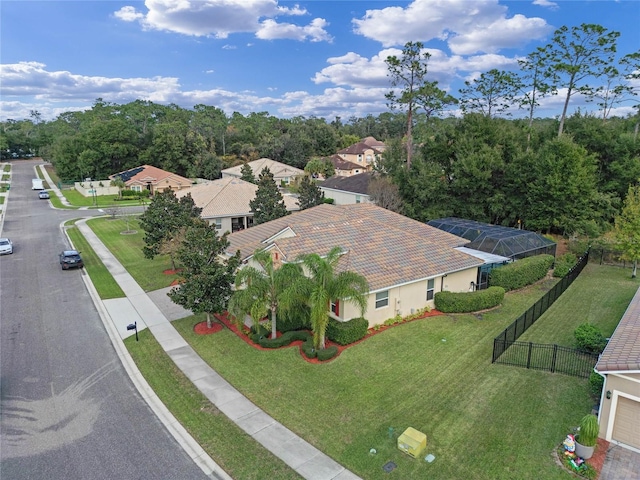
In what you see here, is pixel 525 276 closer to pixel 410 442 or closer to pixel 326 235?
→ pixel 326 235

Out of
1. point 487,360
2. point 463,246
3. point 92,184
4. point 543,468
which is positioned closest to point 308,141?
point 92,184

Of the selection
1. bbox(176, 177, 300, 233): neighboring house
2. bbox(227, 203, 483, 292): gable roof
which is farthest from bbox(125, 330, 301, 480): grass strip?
bbox(176, 177, 300, 233): neighboring house

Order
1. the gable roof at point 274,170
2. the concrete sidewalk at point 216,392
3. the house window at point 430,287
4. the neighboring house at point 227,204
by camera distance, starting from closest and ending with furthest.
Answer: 1. the concrete sidewalk at point 216,392
2. the house window at point 430,287
3. the neighboring house at point 227,204
4. the gable roof at point 274,170

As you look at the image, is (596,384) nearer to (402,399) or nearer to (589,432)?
(589,432)

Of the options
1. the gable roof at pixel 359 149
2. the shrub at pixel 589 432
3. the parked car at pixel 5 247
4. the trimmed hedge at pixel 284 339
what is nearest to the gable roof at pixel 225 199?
the parked car at pixel 5 247

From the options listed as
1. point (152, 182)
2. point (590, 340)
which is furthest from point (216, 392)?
point (152, 182)

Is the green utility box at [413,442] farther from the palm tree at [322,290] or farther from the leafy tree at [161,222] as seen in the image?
the leafy tree at [161,222]

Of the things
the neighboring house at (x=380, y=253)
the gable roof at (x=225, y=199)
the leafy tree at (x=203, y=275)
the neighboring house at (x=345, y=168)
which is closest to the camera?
the leafy tree at (x=203, y=275)
